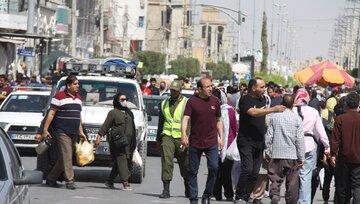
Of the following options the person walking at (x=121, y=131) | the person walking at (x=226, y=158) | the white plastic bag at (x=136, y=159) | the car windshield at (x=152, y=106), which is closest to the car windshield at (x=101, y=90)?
the white plastic bag at (x=136, y=159)

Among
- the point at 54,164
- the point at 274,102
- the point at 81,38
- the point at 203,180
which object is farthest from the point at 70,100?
the point at 81,38

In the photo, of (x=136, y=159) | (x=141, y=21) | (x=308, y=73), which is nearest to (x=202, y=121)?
(x=136, y=159)

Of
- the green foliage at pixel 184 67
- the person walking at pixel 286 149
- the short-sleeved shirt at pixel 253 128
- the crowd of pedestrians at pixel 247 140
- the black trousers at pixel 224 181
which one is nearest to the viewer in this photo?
the crowd of pedestrians at pixel 247 140

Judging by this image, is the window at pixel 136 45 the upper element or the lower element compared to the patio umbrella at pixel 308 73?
lower

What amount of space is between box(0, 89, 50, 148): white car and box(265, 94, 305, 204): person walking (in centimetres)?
962

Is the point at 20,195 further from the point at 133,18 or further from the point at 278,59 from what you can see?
the point at 278,59

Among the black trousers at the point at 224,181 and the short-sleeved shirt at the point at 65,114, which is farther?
the short-sleeved shirt at the point at 65,114

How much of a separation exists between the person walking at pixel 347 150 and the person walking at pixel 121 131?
464 centimetres

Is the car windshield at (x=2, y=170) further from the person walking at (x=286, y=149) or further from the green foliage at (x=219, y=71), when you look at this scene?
the green foliage at (x=219, y=71)

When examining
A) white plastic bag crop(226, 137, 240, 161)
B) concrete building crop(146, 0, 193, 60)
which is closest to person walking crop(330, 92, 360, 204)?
white plastic bag crop(226, 137, 240, 161)

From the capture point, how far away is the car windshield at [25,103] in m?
27.4

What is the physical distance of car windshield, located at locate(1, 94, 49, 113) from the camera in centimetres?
2736

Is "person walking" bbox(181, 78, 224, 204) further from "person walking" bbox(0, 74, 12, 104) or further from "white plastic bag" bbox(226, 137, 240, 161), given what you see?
"person walking" bbox(0, 74, 12, 104)

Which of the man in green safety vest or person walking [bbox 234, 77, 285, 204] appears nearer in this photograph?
person walking [bbox 234, 77, 285, 204]
